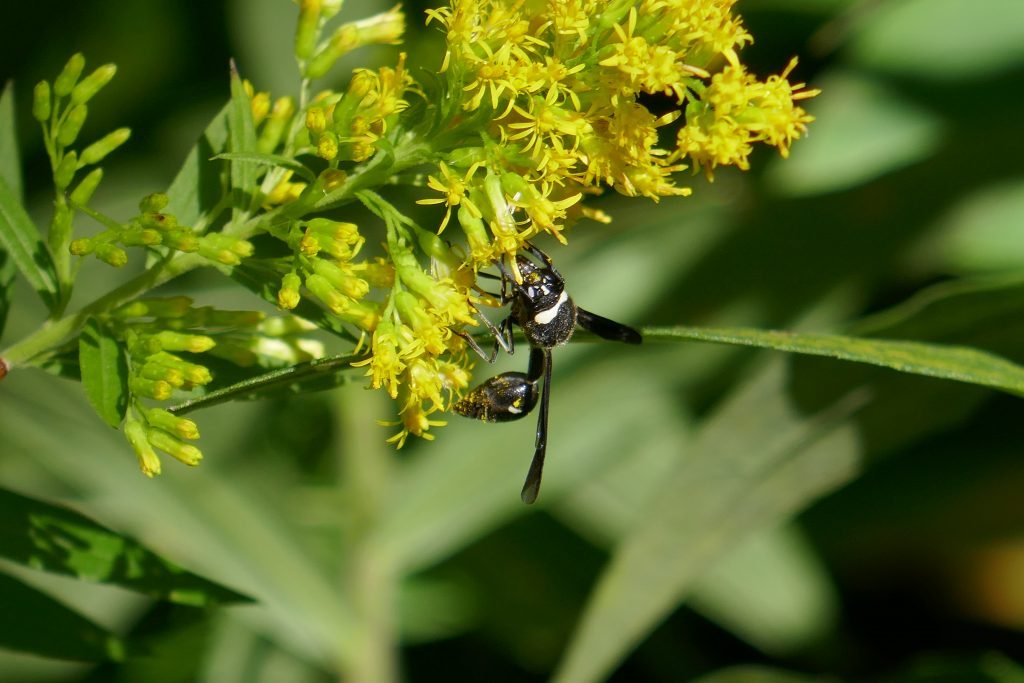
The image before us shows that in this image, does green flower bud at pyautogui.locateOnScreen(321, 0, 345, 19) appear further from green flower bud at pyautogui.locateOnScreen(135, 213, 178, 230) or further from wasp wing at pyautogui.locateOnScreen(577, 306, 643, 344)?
wasp wing at pyautogui.locateOnScreen(577, 306, 643, 344)

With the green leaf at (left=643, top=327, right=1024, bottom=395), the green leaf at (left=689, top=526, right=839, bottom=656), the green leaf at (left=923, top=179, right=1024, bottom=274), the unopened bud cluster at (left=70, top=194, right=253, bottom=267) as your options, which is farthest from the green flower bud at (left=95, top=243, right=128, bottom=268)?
the green leaf at (left=923, top=179, right=1024, bottom=274)

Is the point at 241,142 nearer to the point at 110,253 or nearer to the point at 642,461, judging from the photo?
the point at 110,253

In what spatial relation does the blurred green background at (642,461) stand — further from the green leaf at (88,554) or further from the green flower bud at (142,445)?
the green flower bud at (142,445)

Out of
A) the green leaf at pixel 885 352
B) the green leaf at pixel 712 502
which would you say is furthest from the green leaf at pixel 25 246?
the green leaf at pixel 712 502

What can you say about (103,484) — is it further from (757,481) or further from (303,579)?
(757,481)

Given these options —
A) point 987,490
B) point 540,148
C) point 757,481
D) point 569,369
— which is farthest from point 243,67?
point 987,490

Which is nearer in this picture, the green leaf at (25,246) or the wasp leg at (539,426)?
the green leaf at (25,246)
